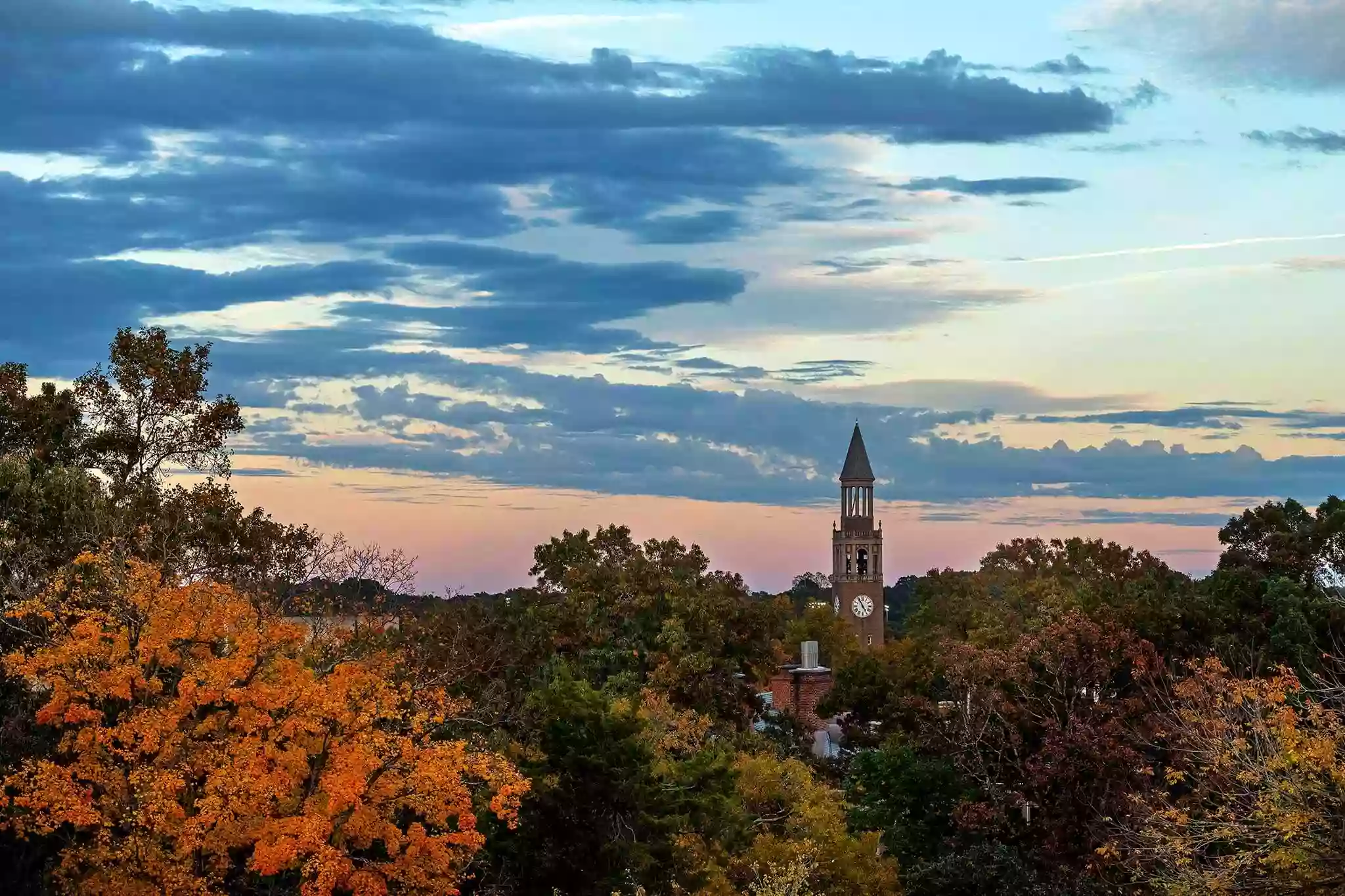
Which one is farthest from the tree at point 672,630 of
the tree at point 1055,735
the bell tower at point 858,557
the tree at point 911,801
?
the bell tower at point 858,557

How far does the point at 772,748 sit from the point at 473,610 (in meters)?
13.0

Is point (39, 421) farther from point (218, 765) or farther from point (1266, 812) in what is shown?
point (1266, 812)

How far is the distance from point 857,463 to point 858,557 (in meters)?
7.61

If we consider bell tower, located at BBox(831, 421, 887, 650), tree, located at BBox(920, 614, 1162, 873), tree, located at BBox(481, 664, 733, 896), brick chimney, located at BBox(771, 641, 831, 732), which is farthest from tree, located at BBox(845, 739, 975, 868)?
bell tower, located at BBox(831, 421, 887, 650)

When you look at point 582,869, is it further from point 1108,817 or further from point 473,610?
point 473,610

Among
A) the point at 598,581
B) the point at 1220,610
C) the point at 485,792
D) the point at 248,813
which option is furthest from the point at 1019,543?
the point at 248,813

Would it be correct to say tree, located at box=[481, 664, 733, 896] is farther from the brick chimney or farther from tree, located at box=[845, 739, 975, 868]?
the brick chimney

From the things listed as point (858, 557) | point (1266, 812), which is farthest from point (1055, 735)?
point (858, 557)

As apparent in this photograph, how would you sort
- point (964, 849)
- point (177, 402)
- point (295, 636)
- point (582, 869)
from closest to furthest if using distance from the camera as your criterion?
point (295, 636), point (582, 869), point (964, 849), point (177, 402)

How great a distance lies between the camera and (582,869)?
33.4 metres

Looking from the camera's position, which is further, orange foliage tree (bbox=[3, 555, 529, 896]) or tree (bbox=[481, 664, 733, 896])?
tree (bbox=[481, 664, 733, 896])

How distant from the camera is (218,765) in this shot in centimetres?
2933

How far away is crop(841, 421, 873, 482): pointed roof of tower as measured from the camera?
127 metres

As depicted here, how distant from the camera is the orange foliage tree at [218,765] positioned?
2862 centimetres
